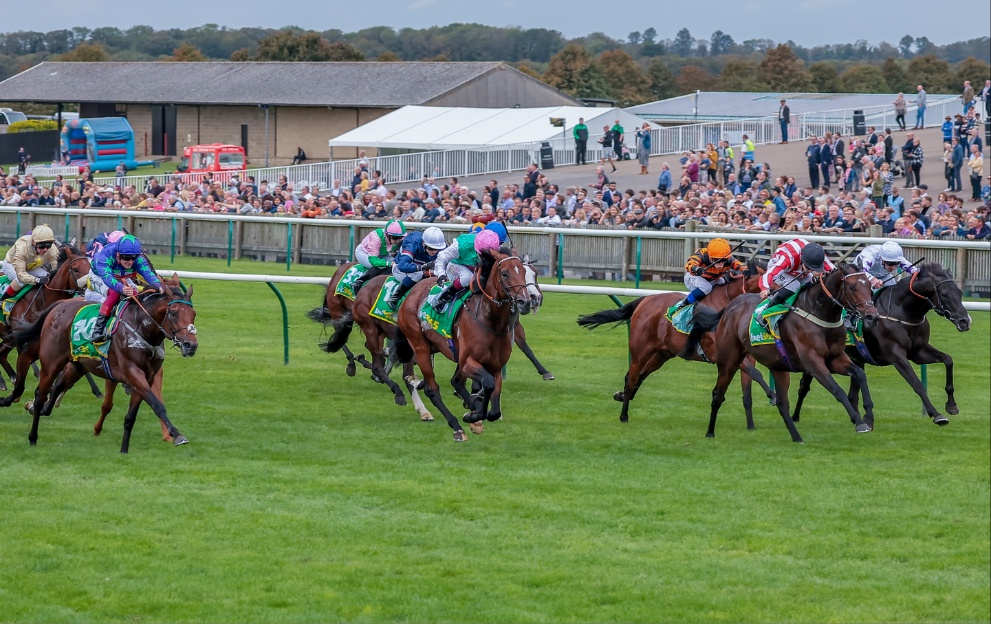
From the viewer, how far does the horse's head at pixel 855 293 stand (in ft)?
30.0

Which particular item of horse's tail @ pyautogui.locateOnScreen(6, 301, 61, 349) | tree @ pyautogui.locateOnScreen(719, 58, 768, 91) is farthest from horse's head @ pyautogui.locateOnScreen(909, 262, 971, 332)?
tree @ pyautogui.locateOnScreen(719, 58, 768, 91)

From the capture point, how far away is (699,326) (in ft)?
33.1

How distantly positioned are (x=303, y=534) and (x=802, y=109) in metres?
36.6

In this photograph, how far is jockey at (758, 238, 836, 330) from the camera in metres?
9.55

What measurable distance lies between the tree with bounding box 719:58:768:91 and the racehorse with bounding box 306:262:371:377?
4663 cm

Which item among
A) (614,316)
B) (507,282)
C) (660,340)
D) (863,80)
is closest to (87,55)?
(863,80)

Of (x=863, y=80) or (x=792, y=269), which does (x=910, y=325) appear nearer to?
(x=792, y=269)

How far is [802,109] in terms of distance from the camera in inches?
1626

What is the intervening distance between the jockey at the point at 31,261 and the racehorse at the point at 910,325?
6.04 meters

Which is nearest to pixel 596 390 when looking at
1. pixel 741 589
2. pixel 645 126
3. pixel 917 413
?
pixel 917 413

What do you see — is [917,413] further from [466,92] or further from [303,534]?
[466,92]

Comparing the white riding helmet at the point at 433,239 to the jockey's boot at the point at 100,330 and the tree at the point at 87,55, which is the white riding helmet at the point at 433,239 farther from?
the tree at the point at 87,55

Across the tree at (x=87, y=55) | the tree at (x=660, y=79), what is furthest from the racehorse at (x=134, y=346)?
the tree at (x=660, y=79)

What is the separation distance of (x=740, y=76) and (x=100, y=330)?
2050 inches
